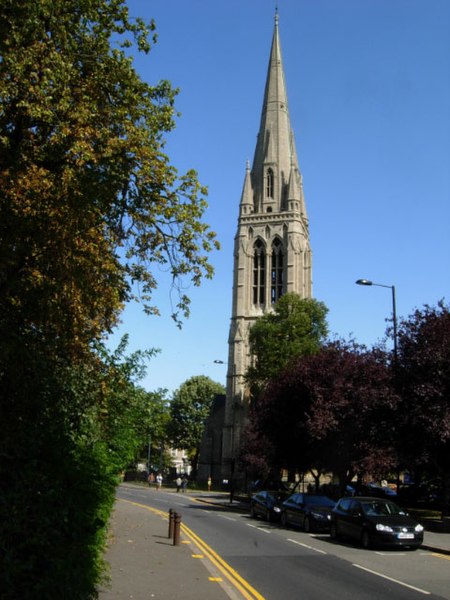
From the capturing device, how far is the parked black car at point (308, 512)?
2106 cm

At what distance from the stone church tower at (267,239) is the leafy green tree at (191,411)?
15.8m

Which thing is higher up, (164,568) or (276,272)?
(276,272)

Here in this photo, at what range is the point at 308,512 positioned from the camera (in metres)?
21.4

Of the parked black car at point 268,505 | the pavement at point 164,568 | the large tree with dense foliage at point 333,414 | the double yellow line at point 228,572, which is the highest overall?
the large tree with dense foliage at point 333,414

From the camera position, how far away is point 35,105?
8.44m

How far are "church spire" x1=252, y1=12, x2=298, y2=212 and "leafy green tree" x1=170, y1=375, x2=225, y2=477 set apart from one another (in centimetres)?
2811

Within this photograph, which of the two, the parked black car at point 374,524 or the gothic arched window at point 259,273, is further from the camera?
the gothic arched window at point 259,273

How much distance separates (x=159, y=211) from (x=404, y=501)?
31093 millimetres

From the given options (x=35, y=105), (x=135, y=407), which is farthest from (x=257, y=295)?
(x=35, y=105)

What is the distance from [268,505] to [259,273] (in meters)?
51.2

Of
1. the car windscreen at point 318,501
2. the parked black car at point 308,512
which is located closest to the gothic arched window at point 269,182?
the parked black car at point 308,512

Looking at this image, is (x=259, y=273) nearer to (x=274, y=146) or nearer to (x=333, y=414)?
(x=274, y=146)

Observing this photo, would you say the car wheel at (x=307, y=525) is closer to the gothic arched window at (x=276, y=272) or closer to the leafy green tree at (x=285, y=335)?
the leafy green tree at (x=285, y=335)

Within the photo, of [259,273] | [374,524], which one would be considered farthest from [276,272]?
[374,524]
